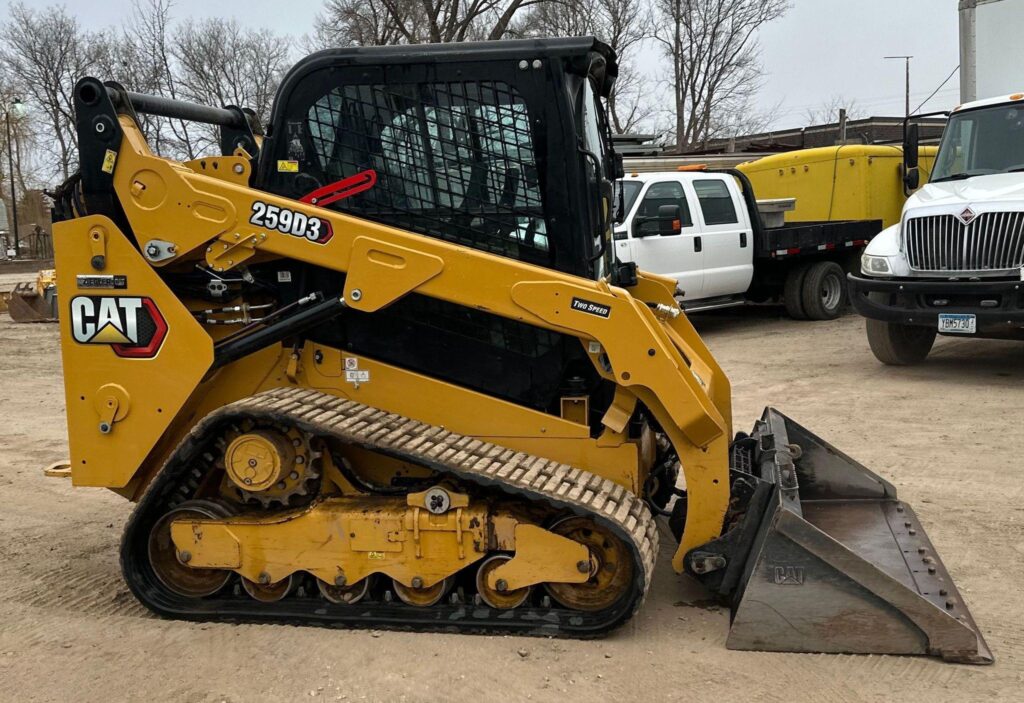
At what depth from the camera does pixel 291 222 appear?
4.16 m

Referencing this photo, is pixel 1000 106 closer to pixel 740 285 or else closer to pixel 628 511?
pixel 740 285

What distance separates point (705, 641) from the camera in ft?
13.2

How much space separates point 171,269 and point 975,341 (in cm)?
1017

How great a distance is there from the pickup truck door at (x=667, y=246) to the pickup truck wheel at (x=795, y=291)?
2122 millimetres

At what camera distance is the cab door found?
11.9 m

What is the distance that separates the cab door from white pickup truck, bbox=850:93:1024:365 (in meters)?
2.65

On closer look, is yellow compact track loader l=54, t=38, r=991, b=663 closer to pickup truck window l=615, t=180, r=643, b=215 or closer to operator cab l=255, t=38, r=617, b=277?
operator cab l=255, t=38, r=617, b=277

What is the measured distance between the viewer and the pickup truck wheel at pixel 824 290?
13922 mm

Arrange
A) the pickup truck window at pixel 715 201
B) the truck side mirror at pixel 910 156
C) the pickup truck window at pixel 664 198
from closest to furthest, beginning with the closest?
the truck side mirror at pixel 910 156 < the pickup truck window at pixel 664 198 < the pickup truck window at pixel 715 201

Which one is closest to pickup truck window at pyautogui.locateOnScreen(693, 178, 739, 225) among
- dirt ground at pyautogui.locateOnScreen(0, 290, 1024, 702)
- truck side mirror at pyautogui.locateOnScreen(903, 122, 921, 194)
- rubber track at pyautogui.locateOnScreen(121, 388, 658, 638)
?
truck side mirror at pyautogui.locateOnScreen(903, 122, 921, 194)

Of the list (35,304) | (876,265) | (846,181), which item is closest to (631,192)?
(876,265)

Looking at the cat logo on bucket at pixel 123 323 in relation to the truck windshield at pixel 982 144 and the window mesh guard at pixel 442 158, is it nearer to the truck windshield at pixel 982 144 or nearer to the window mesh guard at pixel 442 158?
the window mesh guard at pixel 442 158

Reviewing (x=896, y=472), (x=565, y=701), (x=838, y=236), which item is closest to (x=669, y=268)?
(x=838, y=236)

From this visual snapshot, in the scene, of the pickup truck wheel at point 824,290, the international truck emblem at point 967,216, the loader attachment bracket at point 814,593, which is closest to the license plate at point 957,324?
the international truck emblem at point 967,216
